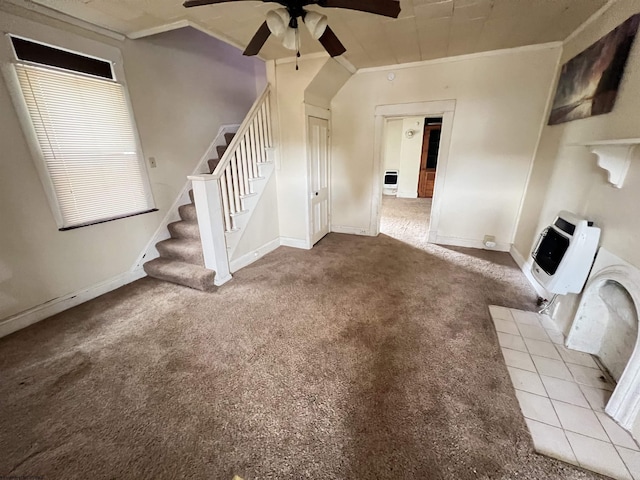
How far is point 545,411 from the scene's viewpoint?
1.48 metres

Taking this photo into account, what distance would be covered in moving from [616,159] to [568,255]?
2.24 ft

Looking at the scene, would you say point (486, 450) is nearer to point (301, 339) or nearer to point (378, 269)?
point (301, 339)

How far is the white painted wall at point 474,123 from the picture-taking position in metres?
3.13

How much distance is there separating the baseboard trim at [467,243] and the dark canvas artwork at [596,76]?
5.49 feet

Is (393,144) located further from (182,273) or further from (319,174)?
(182,273)

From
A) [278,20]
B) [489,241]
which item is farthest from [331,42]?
[489,241]

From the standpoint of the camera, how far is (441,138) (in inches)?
145

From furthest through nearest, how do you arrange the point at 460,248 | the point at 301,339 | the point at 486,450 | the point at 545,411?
the point at 460,248 < the point at 301,339 < the point at 545,411 < the point at 486,450

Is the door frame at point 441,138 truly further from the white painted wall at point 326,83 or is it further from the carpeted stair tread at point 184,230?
the carpeted stair tread at point 184,230

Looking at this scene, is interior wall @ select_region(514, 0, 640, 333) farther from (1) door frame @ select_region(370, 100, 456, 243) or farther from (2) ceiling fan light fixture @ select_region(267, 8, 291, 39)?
(2) ceiling fan light fixture @ select_region(267, 8, 291, 39)

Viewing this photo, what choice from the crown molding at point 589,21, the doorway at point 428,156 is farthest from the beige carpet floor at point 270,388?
the doorway at point 428,156

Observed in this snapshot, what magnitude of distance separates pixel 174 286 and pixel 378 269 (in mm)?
2397

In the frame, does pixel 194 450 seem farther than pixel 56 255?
No

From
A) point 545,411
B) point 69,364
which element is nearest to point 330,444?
point 545,411
